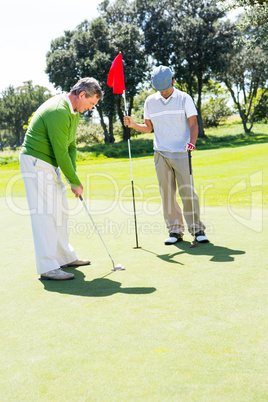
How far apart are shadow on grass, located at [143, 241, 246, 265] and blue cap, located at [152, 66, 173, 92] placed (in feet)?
6.46

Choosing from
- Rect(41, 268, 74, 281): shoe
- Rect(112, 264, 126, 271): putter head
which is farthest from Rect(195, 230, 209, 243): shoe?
Rect(41, 268, 74, 281): shoe

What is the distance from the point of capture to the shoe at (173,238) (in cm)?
531

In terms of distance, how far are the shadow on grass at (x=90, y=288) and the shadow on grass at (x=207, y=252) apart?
81 cm

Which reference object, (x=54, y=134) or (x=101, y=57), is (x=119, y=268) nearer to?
(x=54, y=134)

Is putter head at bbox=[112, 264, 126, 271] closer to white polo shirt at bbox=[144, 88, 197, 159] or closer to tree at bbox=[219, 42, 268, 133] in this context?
white polo shirt at bbox=[144, 88, 197, 159]

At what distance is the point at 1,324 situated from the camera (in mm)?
2840

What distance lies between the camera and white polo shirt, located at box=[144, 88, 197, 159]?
17.5ft

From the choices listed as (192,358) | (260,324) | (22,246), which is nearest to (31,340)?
(192,358)

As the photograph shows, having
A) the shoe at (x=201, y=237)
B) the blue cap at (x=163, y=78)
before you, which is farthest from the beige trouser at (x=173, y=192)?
the blue cap at (x=163, y=78)

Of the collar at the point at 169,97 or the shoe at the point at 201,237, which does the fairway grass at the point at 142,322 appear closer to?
the shoe at the point at 201,237

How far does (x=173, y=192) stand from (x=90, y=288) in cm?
239

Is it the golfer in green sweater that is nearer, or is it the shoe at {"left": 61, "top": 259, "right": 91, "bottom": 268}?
the golfer in green sweater

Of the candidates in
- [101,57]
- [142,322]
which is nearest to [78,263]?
[142,322]

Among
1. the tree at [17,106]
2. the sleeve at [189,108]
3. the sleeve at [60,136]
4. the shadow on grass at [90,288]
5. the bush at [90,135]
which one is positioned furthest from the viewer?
the tree at [17,106]
